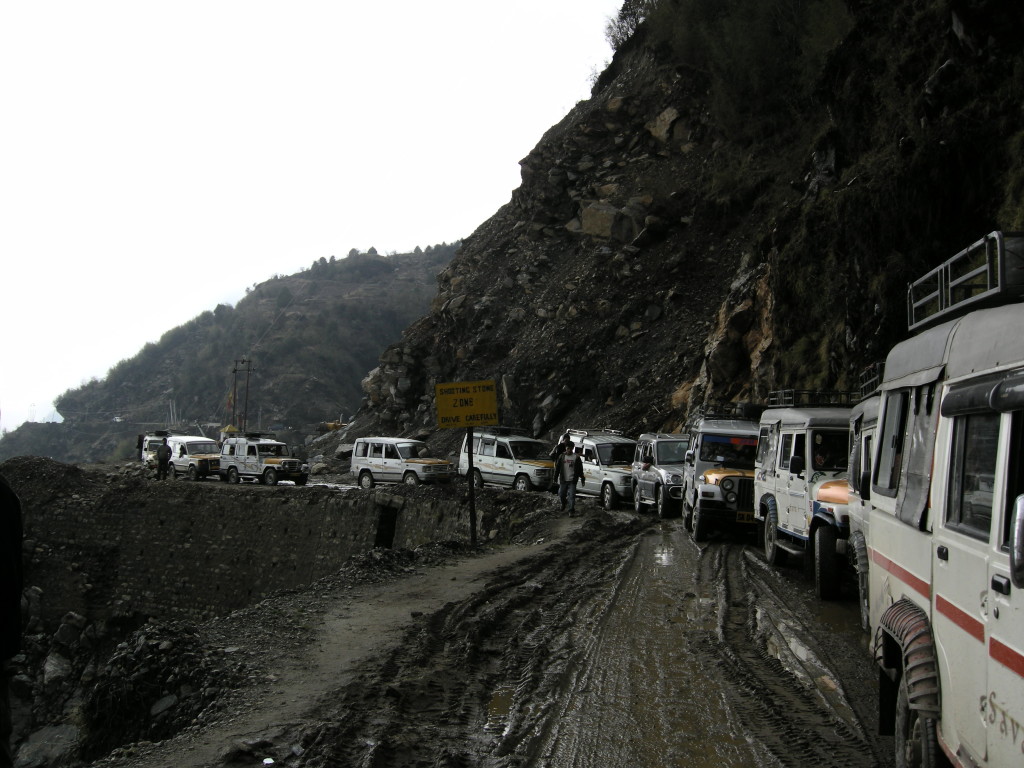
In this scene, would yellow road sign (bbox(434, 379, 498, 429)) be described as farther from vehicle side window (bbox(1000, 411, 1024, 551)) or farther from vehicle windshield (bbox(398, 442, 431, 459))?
vehicle windshield (bbox(398, 442, 431, 459))

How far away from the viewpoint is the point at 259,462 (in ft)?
105

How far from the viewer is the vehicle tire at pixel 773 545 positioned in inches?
455

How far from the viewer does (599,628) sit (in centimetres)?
812

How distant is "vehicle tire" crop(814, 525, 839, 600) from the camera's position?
30.0ft

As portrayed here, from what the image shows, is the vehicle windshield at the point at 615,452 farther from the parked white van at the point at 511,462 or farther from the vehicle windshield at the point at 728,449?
the vehicle windshield at the point at 728,449

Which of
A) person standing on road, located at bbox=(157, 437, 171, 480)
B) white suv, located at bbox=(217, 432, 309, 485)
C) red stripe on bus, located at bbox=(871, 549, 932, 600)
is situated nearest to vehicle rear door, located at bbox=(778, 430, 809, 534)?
red stripe on bus, located at bbox=(871, 549, 932, 600)

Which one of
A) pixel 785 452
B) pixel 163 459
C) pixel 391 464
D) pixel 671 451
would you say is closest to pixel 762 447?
pixel 785 452

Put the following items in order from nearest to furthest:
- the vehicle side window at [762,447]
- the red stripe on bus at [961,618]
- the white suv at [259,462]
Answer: the red stripe on bus at [961,618]
the vehicle side window at [762,447]
the white suv at [259,462]

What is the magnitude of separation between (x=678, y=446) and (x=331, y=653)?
13.3 m

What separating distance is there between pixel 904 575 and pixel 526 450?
23.1 m

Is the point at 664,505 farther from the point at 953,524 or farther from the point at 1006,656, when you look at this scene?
the point at 1006,656

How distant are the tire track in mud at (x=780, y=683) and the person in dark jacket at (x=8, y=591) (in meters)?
3.97

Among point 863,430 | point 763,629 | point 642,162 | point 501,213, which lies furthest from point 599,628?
point 501,213

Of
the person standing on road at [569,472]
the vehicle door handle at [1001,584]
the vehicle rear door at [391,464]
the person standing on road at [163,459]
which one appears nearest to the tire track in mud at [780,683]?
the vehicle door handle at [1001,584]
